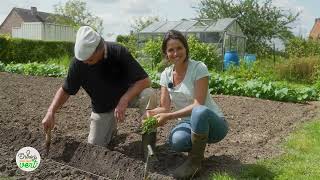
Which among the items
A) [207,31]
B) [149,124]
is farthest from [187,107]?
[207,31]

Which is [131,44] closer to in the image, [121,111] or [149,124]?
[121,111]

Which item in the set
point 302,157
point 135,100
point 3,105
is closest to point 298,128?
point 302,157

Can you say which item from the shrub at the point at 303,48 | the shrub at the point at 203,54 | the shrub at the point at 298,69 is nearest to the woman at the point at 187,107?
the shrub at the point at 203,54

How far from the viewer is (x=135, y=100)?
13.5 feet

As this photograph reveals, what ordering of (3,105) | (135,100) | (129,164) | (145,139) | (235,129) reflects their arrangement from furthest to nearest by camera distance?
(3,105) < (235,129) < (135,100) < (145,139) < (129,164)

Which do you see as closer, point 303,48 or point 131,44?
point 303,48

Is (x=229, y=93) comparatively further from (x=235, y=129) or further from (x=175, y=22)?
(x=175, y=22)

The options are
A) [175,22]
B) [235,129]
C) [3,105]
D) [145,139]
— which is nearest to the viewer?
[145,139]

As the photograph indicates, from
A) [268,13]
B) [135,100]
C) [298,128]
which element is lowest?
[298,128]

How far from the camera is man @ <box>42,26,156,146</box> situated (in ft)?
11.4

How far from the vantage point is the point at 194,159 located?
338 centimetres

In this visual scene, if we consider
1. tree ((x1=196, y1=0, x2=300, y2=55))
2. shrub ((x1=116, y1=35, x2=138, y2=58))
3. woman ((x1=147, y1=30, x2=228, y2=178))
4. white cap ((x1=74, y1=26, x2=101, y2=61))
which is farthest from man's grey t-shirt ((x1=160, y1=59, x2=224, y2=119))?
tree ((x1=196, y1=0, x2=300, y2=55))

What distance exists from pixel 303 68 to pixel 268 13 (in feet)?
71.4

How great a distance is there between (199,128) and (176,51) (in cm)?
64
